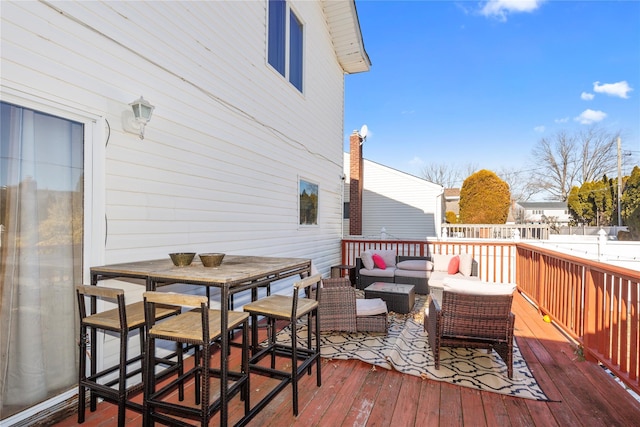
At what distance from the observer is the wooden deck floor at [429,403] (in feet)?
7.82

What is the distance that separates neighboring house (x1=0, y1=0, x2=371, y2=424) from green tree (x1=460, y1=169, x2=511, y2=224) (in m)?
11.2

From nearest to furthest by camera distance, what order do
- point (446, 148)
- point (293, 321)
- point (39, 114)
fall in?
point (39, 114) < point (293, 321) < point (446, 148)

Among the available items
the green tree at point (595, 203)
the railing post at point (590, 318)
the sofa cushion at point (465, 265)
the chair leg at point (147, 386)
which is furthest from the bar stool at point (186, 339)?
the green tree at point (595, 203)

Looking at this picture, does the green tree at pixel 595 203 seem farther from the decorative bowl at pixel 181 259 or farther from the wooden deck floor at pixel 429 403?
the decorative bowl at pixel 181 259

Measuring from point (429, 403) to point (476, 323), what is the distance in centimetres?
95

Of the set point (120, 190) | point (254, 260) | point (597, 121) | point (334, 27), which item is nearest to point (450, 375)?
point (254, 260)

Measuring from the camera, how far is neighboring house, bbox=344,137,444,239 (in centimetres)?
1384

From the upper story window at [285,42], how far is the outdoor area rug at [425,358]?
4.44 m

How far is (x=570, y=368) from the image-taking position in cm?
325

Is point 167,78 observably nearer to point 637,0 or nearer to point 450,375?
point 450,375

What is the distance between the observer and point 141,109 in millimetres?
2801

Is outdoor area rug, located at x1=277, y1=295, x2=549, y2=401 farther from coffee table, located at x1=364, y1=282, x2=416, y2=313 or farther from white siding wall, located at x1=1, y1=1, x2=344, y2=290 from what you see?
white siding wall, located at x1=1, y1=1, x2=344, y2=290

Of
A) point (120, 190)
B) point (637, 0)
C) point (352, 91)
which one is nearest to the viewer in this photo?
point (120, 190)

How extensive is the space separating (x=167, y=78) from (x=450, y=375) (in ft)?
13.5
